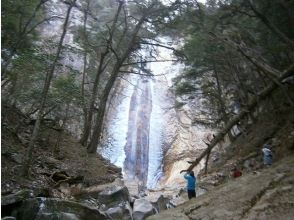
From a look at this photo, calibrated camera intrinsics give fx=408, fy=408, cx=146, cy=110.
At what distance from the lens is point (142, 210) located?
9688 mm

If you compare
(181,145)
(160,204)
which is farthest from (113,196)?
(181,145)

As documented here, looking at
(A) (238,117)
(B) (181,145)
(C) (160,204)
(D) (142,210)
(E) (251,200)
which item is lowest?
(E) (251,200)

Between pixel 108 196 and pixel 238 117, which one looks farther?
pixel 108 196

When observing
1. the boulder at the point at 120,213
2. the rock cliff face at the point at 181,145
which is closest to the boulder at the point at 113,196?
the boulder at the point at 120,213

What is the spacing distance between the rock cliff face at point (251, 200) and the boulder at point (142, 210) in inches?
84.0

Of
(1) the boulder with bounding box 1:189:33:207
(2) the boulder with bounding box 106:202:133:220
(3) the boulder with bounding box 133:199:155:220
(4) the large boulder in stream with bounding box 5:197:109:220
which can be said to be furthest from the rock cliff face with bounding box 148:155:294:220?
(1) the boulder with bounding box 1:189:33:207

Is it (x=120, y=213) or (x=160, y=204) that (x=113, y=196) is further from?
(x=160, y=204)

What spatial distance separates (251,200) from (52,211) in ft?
11.2

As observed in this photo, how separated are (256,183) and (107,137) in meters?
21.7

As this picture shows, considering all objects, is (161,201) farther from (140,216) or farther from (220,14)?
(220,14)

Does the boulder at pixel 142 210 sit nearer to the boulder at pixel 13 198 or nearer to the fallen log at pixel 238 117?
the fallen log at pixel 238 117

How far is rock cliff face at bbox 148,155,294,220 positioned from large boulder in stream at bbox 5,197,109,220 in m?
1.35

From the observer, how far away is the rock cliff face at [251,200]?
18.3ft

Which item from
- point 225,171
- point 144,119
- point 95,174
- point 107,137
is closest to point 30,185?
point 95,174
